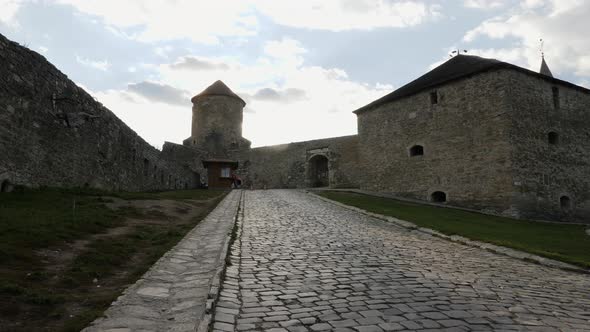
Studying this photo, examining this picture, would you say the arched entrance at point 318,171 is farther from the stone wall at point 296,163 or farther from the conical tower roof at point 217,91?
the conical tower roof at point 217,91

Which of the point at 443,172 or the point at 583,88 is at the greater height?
the point at 583,88

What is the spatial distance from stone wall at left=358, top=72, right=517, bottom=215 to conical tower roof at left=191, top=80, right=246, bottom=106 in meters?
26.5

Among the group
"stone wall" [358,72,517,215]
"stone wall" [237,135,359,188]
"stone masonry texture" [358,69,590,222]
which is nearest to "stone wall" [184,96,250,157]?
"stone wall" [237,135,359,188]

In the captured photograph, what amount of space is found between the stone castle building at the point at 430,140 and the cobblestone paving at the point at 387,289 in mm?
6383

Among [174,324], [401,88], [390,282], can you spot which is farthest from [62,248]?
[401,88]

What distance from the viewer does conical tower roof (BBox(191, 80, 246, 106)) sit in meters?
48.1

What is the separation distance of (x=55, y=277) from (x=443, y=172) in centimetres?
1992

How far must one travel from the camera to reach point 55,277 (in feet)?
15.5

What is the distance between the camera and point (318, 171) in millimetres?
35656

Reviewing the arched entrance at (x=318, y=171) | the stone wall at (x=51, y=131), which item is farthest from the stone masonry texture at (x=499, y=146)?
the stone wall at (x=51, y=131)

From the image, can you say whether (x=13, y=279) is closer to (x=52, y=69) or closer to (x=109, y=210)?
(x=109, y=210)

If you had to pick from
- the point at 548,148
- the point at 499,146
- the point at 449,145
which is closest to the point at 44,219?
the point at 499,146

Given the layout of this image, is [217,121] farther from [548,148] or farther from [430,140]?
[548,148]

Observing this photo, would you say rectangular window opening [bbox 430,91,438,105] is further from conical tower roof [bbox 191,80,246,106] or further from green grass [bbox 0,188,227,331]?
conical tower roof [bbox 191,80,246,106]
